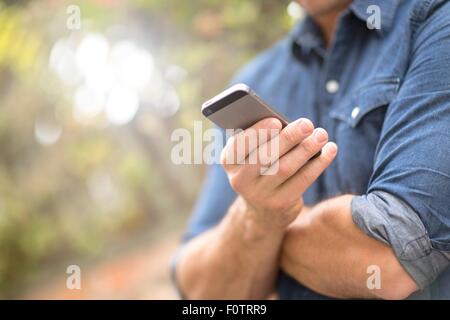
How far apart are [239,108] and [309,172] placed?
13 centimetres

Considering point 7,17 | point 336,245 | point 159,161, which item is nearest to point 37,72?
point 7,17

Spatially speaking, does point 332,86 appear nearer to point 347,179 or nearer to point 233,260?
point 347,179

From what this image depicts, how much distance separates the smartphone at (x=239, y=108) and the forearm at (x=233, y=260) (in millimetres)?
207

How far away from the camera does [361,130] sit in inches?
33.7

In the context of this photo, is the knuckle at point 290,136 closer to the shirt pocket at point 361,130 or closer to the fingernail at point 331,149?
the fingernail at point 331,149

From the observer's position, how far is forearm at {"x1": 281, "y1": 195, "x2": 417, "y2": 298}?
29.7 inches

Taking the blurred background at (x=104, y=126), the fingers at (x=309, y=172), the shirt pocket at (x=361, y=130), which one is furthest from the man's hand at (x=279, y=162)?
the blurred background at (x=104, y=126)

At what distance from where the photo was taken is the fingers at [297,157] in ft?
2.32

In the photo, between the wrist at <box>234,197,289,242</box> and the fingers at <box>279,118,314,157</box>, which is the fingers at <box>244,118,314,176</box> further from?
the wrist at <box>234,197,289,242</box>

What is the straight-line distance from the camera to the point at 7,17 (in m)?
1.53

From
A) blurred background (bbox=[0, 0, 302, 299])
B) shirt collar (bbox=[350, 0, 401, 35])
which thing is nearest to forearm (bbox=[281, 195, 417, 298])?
shirt collar (bbox=[350, 0, 401, 35])

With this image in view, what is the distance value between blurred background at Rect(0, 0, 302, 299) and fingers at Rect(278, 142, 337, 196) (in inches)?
30.4
